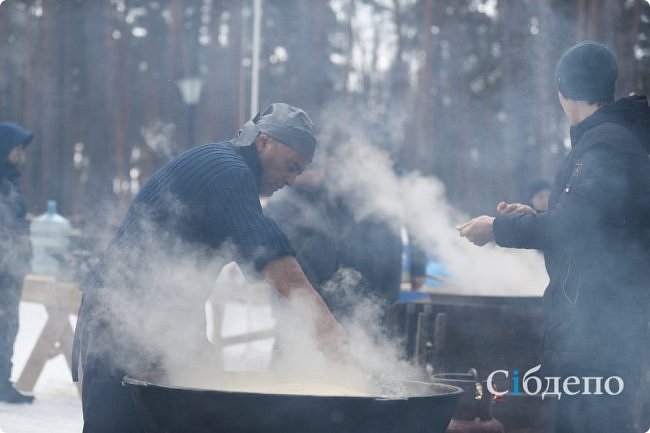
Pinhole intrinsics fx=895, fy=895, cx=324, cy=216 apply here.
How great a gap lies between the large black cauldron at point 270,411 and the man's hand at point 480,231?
108cm

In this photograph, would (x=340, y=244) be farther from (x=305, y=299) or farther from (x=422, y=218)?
(x=305, y=299)

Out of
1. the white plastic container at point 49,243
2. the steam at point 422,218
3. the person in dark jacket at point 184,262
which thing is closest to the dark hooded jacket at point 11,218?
the white plastic container at point 49,243

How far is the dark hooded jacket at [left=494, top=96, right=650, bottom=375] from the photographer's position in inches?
133

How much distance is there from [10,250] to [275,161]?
14.9 ft

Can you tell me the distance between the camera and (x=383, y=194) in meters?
6.68

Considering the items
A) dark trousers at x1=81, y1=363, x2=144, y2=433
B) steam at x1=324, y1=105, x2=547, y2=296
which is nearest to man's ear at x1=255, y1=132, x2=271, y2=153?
dark trousers at x1=81, y1=363, x2=144, y2=433

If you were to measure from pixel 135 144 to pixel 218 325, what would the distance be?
20005 mm

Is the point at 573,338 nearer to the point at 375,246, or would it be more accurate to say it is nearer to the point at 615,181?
the point at 615,181

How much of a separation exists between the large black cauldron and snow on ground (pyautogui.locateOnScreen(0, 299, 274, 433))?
11.4 feet

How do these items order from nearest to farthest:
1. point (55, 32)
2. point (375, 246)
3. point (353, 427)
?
point (353, 427)
point (375, 246)
point (55, 32)

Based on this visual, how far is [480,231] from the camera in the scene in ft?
12.2

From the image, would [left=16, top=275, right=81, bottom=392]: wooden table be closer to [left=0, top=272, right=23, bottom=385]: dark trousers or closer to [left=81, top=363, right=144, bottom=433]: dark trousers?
[left=0, top=272, right=23, bottom=385]: dark trousers

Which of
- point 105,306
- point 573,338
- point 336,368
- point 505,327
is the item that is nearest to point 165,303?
point 105,306

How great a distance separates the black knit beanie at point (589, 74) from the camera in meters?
3.57
